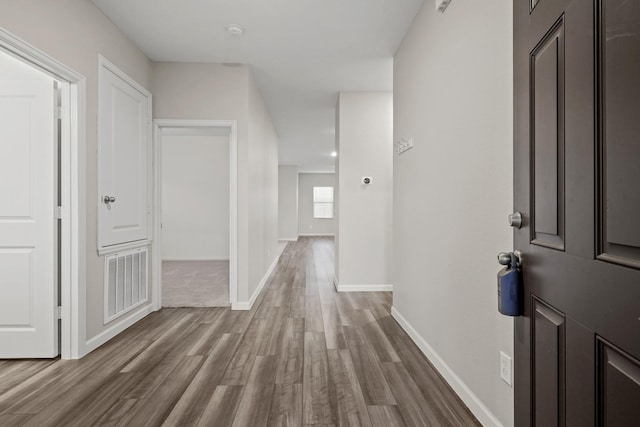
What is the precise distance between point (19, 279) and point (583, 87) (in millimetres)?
3125

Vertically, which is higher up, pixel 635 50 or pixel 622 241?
pixel 635 50

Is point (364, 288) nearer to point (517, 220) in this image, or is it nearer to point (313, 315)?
point (313, 315)

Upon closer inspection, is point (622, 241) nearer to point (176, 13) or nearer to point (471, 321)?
point (471, 321)

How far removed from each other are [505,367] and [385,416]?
2.06ft

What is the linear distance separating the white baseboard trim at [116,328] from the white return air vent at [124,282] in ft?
0.23

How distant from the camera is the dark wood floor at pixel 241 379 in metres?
1.67

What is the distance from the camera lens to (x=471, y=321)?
5.68 ft

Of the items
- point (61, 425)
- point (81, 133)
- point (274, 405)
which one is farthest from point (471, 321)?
point (81, 133)

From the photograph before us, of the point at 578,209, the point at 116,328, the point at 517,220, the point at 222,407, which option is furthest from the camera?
the point at 116,328

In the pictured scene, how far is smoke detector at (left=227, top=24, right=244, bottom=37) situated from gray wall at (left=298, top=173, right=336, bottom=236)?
33.3 feet

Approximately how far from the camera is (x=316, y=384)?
1.98 m

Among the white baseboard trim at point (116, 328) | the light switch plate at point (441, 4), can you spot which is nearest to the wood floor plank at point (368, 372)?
the white baseboard trim at point (116, 328)

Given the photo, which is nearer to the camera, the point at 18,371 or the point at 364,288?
the point at 18,371

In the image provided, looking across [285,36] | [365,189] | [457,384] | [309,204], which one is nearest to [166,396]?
[457,384]
